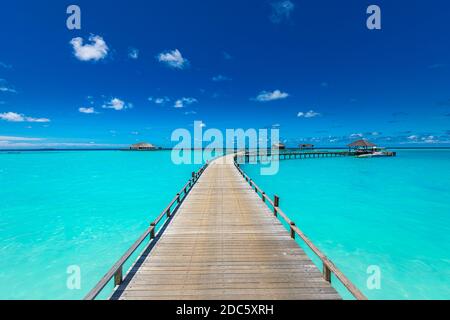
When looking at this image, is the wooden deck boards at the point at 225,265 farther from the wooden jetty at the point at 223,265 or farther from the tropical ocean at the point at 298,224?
the tropical ocean at the point at 298,224

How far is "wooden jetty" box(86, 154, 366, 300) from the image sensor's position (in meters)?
3.77

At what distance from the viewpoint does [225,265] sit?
4660 mm

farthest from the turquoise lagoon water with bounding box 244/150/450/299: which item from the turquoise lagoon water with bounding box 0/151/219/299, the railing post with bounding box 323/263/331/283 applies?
the turquoise lagoon water with bounding box 0/151/219/299

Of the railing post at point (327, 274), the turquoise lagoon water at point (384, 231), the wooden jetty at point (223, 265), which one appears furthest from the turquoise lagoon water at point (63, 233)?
the turquoise lagoon water at point (384, 231)

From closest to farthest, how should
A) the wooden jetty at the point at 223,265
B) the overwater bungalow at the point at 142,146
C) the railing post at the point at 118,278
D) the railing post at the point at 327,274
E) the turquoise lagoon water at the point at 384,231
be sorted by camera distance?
1. the wooden jetty at the point at 223,265
2. the railing post at the point at 118,278
3. the railing post at the point at 327,274
4. the turquoise lagoon water at the point at 384,231
5. the overwater bungalow at the point at 142,146

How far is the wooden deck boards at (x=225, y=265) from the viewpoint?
12.5ft

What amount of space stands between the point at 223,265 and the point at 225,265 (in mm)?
45

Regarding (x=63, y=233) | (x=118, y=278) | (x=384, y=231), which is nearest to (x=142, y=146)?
(x=63, y=233)

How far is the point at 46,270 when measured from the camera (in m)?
7.71

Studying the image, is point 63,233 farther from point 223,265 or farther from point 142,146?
point 142,146

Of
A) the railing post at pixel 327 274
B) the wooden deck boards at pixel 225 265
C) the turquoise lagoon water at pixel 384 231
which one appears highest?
the railing post at pixel 327 274

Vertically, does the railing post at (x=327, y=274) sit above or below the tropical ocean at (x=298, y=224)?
above
